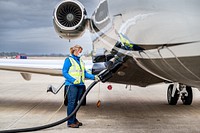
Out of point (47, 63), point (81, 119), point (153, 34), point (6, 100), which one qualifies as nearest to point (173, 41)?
point (153, 34)

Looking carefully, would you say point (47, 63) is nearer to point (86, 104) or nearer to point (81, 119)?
point (86, 104)

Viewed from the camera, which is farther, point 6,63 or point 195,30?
point 6,63

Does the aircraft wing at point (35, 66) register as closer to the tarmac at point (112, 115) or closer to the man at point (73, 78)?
the tarmac at point (112, 115)

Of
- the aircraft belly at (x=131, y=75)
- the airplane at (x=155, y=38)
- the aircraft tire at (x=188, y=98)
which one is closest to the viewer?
the airplane at (x=155, y=38)

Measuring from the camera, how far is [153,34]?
13.6 ft

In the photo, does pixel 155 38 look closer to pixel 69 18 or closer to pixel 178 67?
pixel 178 67

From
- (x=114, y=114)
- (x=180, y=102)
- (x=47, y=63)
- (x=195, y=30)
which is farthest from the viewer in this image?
(x=180, y=102)

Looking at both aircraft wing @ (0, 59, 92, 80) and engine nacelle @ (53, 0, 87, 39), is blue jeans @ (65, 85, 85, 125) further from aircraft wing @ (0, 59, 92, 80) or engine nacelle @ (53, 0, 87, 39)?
aircraft wing @ (0, 59, 92, 80)

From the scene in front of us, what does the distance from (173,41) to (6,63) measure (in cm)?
687

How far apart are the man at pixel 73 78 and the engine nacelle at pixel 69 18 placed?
172 cm

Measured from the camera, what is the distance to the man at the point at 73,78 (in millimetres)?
7062

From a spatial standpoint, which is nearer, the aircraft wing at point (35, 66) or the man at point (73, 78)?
the man at point (73, 78)

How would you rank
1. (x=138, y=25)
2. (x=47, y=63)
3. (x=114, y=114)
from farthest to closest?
(x=47, y=63) < (x=114, y=114) < (x=138, y=25)

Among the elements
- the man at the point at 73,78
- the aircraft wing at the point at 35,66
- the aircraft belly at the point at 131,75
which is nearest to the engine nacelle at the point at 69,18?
the aircraft wing at the point at 35,66
